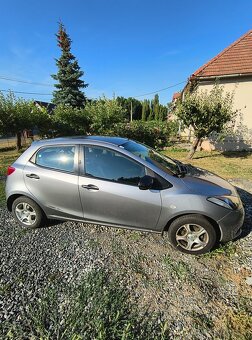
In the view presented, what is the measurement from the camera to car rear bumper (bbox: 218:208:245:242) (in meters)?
2.90

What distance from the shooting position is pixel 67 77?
944 inches

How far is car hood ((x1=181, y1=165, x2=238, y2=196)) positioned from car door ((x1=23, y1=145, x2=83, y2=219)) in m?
1.70

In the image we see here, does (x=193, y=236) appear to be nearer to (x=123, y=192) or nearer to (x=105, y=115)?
(x=123, y=192)

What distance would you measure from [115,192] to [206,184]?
4.47 ft

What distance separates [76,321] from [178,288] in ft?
3.91

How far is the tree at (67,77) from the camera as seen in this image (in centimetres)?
2406

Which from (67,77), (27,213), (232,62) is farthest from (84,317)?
(67,77)

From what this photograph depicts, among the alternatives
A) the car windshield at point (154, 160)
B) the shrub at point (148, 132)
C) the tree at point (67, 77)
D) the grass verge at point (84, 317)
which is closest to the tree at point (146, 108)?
the tree at point (67, 77)

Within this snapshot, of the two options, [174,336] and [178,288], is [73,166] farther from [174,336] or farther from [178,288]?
[174,336]

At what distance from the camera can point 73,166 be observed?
3.27m

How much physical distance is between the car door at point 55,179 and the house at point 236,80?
32.5ft

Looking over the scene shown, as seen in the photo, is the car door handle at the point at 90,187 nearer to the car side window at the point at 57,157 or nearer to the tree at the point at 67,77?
the car side window at the point at 57,157

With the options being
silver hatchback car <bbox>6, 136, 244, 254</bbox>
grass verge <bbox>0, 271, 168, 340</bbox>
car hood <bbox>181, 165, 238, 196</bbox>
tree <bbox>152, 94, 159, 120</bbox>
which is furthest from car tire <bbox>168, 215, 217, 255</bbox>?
tree <bbox>152, 94, 159, 120</bbox>

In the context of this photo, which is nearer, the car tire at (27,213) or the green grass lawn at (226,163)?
the car tire at (27,213)
